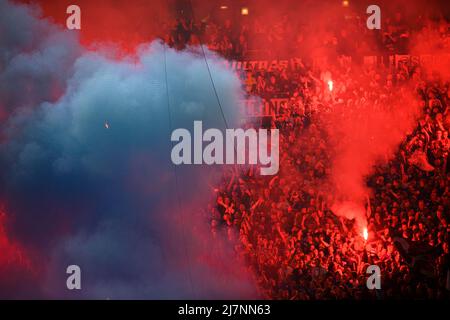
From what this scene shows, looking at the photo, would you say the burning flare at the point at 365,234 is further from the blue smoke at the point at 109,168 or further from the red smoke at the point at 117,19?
the red smoke at the point at 117,19

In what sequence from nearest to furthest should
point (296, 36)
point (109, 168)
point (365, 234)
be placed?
1. point (365, 234)
2. point (109, 168)
3. point (296, 36)

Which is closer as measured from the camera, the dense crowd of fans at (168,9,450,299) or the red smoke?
the dense crowd of fans at (168,9,450,299)

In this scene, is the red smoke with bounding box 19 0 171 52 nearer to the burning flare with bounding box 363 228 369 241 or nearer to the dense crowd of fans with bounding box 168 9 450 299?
the dense crowd of fans with bounding box 168 9 450 299

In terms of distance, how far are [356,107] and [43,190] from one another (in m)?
2.39

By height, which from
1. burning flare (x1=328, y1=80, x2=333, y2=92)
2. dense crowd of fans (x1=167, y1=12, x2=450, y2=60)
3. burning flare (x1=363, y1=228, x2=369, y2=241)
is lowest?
burning flare (x1=363, y1=228, x2=369, y2=241)

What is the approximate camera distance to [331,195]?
4.77 m

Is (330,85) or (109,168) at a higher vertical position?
(330,85)

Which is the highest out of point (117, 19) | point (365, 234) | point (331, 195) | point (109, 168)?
point (117, 19)

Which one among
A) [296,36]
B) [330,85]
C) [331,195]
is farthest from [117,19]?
[331,195]

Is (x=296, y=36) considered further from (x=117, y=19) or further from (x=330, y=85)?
(x=117, y=19)

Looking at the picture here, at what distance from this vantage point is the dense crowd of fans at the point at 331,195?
4.64 meters

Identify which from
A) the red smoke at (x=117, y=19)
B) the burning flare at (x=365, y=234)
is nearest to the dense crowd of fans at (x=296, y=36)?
the red smoke at (x=117, y=19)

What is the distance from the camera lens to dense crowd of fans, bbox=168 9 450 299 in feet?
15.2

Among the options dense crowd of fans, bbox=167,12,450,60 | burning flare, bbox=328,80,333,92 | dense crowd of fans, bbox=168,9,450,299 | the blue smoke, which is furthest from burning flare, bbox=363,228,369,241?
dense crowd of fans, bbox=167,12,450,60
